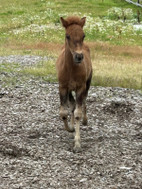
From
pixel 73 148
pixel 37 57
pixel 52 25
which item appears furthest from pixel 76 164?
pixel 52 25

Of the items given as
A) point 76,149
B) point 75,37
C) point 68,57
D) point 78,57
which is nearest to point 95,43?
point 68,57

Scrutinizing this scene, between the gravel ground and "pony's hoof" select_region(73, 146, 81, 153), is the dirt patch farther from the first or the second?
"pony's hoof" select_region(73, 146, 81, 153)

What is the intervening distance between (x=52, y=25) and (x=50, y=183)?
4157 cm

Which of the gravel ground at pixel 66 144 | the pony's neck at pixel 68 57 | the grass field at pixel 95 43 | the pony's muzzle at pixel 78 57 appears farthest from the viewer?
the grass field at pixel 95 43

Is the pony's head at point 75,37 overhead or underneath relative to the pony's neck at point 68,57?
overhead

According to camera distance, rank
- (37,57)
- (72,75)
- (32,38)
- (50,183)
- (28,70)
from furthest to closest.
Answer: (32,38)
(37,57)
(28,70)
(72,75)
(50,183)

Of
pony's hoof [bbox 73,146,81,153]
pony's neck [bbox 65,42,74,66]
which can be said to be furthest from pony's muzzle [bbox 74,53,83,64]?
pony's hoof [bbox 73,146,81,153]

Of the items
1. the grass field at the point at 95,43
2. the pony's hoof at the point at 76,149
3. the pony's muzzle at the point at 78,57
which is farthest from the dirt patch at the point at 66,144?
the grass field at the point at 95,43

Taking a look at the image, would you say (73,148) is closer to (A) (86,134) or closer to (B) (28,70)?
(A) (86,134)

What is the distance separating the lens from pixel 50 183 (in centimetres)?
990

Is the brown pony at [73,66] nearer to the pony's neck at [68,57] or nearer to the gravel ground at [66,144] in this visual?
the pony's neck at [68,57]

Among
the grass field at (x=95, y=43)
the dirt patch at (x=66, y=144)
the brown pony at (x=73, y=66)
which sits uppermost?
the brown pony at (x=73, y=66)

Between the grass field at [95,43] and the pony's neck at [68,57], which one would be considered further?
the grass field at [95,43]

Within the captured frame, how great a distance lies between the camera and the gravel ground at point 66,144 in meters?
10.2
